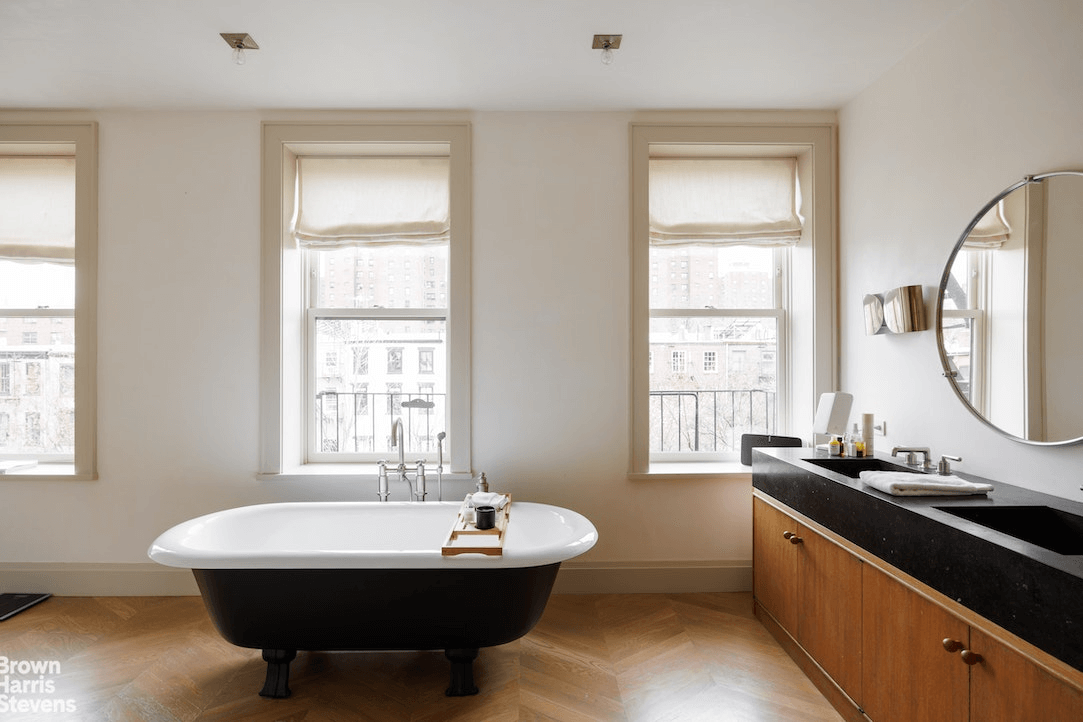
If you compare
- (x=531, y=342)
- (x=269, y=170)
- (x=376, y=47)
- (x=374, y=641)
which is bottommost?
(x=374, y=641)

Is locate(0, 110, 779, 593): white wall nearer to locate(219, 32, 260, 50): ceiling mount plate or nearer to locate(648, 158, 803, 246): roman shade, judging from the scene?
locate(648, 158, 803, 246): roman shade

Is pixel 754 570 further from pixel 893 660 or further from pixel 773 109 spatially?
pixel 773 109

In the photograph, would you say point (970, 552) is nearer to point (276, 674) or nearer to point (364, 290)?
point (276, 674)

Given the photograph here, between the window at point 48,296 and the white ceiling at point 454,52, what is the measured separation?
275 mm

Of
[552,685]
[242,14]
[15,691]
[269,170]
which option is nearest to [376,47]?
[242,14]

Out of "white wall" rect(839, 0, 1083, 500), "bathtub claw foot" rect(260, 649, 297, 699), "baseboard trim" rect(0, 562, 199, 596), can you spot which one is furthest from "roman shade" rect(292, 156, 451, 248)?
"white wall" rect(839, 0, 1083, 500)

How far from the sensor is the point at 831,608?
2184 millimetres

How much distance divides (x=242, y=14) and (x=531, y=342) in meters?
1.89

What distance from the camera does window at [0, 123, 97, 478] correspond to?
126 inches

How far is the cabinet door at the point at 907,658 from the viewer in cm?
158

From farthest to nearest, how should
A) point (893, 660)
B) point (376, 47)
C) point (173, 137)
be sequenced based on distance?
point (173, 137)
point (376, 47)
point (893, 660)

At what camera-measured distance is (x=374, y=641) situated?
221 cm

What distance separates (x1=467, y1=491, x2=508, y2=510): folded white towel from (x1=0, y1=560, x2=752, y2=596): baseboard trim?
0.64 metres

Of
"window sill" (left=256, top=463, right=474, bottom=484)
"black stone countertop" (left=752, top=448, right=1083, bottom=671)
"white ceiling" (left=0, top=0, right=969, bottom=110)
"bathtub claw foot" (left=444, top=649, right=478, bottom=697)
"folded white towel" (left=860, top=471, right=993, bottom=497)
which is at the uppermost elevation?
"white ceiling" (left=0, top=0, right=969, bottom=110)
